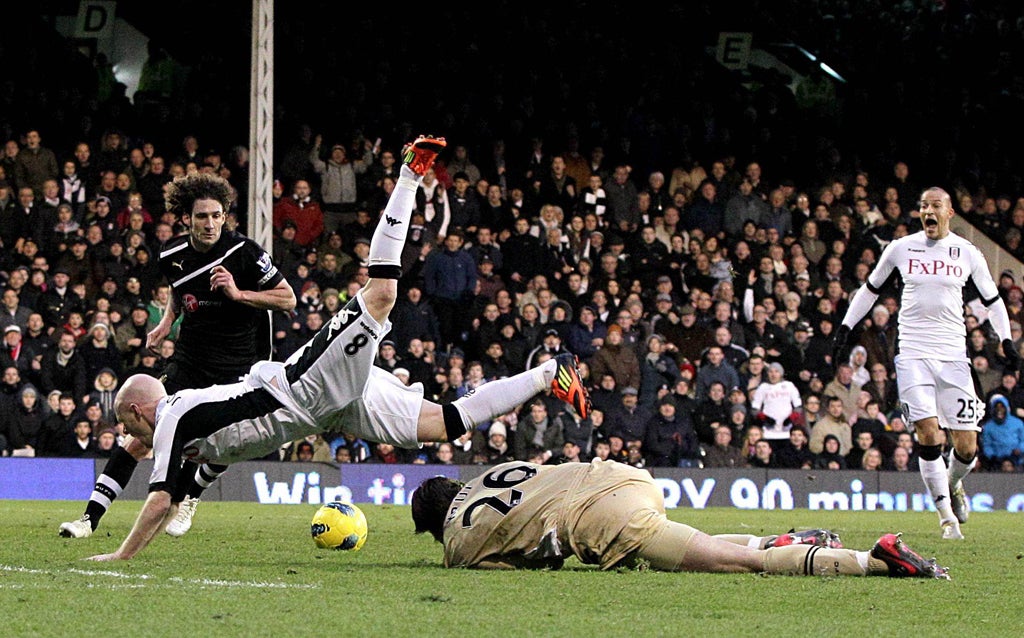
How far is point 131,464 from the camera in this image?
11023mm

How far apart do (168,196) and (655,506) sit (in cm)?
390

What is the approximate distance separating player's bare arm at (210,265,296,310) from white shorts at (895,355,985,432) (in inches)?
200

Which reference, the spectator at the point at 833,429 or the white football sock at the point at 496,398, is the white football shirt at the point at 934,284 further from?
the spectator at the point at 833,429

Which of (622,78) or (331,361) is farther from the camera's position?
(622,78)

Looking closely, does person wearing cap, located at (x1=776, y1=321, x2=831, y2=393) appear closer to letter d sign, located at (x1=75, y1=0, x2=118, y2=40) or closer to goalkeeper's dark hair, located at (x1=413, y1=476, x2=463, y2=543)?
letter d sign, located at (x1=75, y1=0, x2=118, y2=40)

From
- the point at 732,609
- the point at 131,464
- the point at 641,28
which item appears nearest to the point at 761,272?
the point at 641,28

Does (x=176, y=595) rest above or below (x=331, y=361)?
below

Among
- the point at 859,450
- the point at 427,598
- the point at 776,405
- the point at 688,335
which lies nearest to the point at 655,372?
the point at 688,335

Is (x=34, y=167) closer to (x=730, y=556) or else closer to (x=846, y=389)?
(x=846, y=389)

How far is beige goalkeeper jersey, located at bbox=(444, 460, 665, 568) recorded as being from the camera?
7.88 metres

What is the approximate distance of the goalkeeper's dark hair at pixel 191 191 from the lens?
9977 mm

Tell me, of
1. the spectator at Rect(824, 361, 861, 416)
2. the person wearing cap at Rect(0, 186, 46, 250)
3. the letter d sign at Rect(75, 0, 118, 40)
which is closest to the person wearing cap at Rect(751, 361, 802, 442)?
the spectator at Rect(824, 361, 861, 416)

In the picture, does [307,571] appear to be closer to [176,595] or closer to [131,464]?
[176,595]

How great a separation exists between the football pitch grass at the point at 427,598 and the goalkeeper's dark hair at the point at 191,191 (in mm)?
2096
